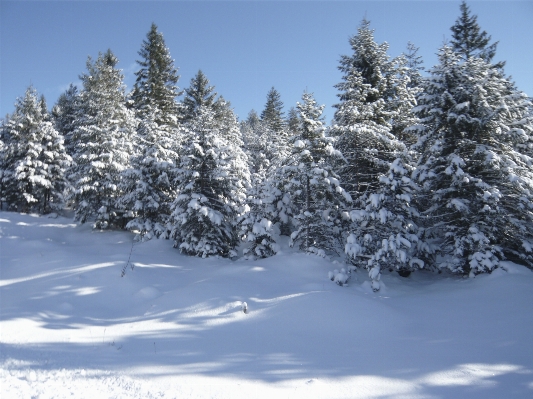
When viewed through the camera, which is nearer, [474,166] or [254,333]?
[254,333]

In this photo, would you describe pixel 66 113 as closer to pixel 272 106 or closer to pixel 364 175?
pixel 272 106

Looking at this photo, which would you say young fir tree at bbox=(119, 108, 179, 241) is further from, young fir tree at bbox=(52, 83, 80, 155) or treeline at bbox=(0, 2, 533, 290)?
young fir tree at bbox=(52, 83, 80, 155)

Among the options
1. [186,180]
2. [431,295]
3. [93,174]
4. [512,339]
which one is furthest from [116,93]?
[512,339]

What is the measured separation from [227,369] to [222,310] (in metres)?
2.85

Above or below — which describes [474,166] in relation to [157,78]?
below

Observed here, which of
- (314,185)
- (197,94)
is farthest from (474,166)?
(197,94)

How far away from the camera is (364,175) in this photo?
51.0 ft

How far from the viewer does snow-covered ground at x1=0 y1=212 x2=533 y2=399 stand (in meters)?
5.32

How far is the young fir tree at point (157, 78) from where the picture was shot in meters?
28.5

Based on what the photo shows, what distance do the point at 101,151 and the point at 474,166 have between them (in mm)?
21587

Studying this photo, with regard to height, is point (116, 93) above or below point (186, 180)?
above

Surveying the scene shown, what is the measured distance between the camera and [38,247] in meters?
14.9

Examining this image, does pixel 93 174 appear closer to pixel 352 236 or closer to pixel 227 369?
pixel 352 236

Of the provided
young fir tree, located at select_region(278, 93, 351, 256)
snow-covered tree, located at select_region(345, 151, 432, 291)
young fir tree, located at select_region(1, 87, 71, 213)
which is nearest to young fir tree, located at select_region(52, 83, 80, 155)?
young fir tree, located at select_region(1, 87, 71, 213)
